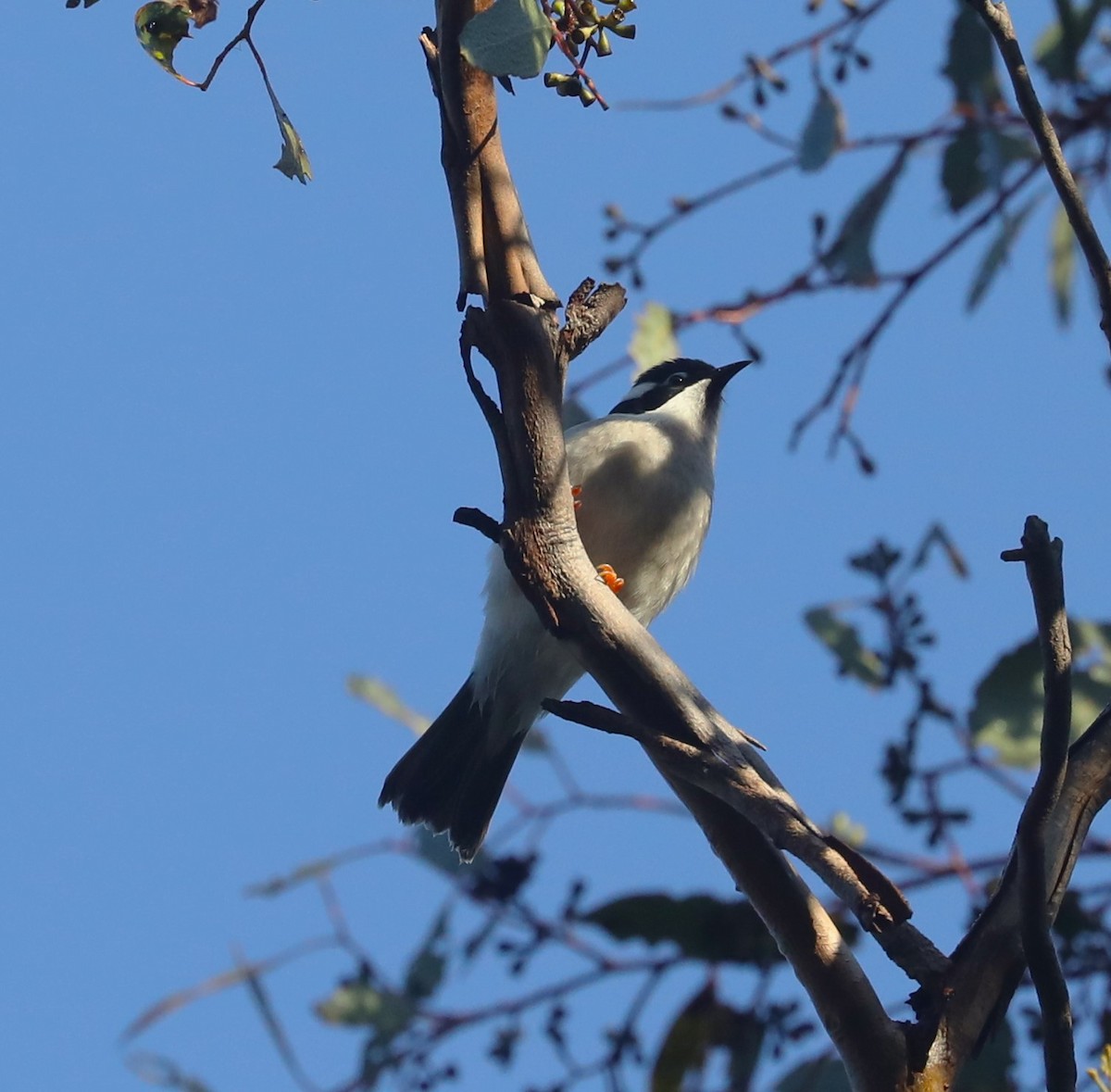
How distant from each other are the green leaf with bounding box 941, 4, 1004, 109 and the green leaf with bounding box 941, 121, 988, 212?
0.15 metres

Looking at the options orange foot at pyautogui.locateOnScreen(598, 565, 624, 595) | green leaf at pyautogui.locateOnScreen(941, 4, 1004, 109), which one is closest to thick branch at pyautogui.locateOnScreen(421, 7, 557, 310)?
orange foot at pyautogui.locateOnScreen(598, 565, 624, 595)

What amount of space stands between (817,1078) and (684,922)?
0.37 m

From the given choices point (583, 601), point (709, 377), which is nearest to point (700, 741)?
point (583, 601)

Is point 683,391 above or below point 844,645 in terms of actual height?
above

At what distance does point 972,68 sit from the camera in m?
3.65

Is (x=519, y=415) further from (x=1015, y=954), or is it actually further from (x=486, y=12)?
(x=1015, y=954)

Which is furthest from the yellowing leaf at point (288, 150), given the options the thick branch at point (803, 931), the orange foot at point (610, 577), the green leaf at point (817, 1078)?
the green leaf at point (817, 1078)

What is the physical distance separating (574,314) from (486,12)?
0.39 m

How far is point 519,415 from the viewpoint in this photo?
1942 mm

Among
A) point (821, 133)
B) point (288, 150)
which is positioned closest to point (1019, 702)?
point (821, 133)

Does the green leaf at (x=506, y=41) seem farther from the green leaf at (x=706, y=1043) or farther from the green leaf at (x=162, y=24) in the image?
the green leaf at (x=706, y=1043)

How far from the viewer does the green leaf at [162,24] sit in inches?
84.9

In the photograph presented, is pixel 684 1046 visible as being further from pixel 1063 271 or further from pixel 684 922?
pixel 1063 271

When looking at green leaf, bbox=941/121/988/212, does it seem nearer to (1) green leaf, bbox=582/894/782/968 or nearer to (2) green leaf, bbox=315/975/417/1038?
(1) green leaf, bbox=582/894/782/968
